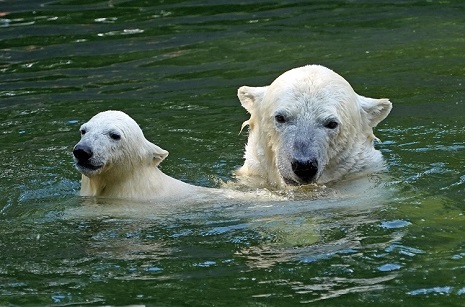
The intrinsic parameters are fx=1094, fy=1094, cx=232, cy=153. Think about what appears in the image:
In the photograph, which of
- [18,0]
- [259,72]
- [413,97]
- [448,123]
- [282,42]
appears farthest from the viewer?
[18,0]

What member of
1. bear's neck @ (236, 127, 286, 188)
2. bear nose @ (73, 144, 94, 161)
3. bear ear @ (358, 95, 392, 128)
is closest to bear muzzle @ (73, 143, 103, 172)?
bear nose @ (73, 144, 94, 161)

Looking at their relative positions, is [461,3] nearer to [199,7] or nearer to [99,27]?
[199,7]

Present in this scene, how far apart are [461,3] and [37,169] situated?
6790 mm

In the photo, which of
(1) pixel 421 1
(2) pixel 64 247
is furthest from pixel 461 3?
(2) pixel 64 247

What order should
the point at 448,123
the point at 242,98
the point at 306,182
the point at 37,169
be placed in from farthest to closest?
the point at 448,123 < the point at 37,169 < the point at 242,98 < the point at 306,182

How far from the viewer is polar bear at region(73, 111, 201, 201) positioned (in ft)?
21.8

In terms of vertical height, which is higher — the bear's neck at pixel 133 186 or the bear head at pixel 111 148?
the bear head at pixel 111 148

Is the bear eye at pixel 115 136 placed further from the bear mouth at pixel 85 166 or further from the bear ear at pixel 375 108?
the bear ear at pixel 375 108

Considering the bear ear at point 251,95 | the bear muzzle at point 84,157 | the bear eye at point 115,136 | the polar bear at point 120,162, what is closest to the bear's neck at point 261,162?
the bear ear at point 251,95

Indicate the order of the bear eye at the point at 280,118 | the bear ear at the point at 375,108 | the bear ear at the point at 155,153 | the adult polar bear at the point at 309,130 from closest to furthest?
1. the adult polar bear at the point at 309,130
2. the bear eye at the point at 280,118
3. the bear ear at the point at 155,153
4. the bear ear at the point at 375,108

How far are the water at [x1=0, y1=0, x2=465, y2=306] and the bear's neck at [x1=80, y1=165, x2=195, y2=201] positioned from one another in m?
0.20

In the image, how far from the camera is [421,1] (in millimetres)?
13305

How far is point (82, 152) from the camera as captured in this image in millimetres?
6562

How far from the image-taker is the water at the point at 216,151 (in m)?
5.51
